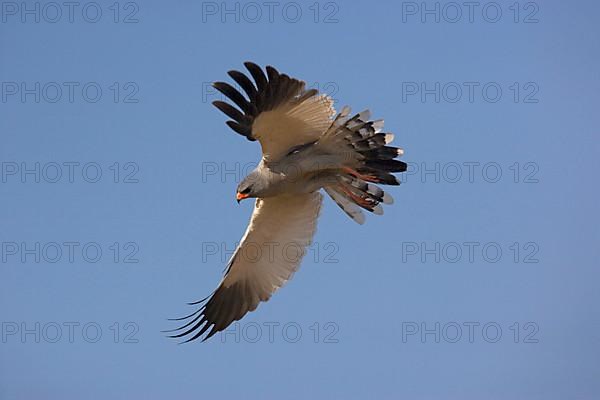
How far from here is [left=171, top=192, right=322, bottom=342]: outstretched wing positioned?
476 inches

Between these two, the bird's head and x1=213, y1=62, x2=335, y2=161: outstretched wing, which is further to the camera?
the bird's head

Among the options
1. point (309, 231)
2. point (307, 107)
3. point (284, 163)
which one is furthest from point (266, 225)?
point (307, 107)

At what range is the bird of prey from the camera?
10391 mm

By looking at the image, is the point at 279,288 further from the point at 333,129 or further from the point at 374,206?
the point at 333,129

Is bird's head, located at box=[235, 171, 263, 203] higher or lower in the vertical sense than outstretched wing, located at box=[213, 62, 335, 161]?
lower

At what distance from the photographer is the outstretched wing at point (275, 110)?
10.1 m

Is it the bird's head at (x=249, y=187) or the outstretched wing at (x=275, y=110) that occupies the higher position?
the outstretched wing at (x=275, y=110)

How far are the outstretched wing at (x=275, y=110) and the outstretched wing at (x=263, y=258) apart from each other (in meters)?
Answer: 1.12

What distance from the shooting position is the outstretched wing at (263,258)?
1209 centimetres

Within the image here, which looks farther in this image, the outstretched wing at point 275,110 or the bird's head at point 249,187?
the bird's head at point 249,187

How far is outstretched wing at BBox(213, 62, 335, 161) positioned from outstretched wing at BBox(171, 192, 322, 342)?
112 cm

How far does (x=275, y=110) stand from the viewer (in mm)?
10484

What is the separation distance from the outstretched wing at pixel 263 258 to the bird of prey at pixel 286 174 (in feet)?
0.04

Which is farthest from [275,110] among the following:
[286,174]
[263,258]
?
[263,258]
